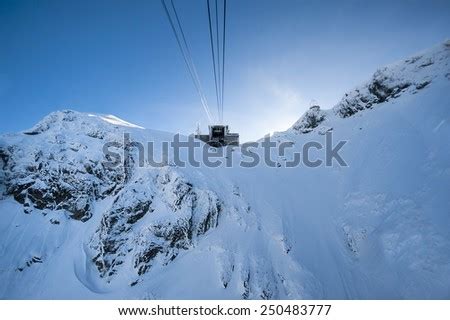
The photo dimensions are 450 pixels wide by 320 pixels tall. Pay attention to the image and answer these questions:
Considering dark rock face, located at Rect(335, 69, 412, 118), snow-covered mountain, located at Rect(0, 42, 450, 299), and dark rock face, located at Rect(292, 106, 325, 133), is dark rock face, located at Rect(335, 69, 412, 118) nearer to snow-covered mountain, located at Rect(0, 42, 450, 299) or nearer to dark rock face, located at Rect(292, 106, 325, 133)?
snow-covered mountain, located at Rect(0, 42, 450, 299)

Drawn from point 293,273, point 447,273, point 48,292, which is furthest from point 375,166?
point 48,292

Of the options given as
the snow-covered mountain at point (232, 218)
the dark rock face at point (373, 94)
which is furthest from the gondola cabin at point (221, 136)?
the dark rock face at point (373, 94)

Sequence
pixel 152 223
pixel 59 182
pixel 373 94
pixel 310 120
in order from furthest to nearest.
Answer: pixel 310 120
pixel 373 94
pixel 59 182
pixel 152 223

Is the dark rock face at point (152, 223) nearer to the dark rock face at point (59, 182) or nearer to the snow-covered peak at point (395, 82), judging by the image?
the dark rock face at point (59, 182)

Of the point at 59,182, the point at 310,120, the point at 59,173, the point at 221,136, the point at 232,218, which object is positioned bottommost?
the point at 232,218

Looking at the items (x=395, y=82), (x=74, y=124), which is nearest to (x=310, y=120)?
(x=395, y=82)

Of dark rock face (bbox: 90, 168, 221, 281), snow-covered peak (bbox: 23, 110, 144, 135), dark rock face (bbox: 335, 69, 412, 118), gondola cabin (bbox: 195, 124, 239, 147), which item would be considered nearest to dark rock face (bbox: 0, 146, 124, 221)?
dark rock face (bbox: 90, 168, 221, 281)

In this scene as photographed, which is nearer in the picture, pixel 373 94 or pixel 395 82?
pixel 395 82

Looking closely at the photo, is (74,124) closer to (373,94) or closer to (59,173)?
(59,173)

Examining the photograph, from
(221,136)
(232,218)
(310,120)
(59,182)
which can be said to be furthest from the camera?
(310,120)
